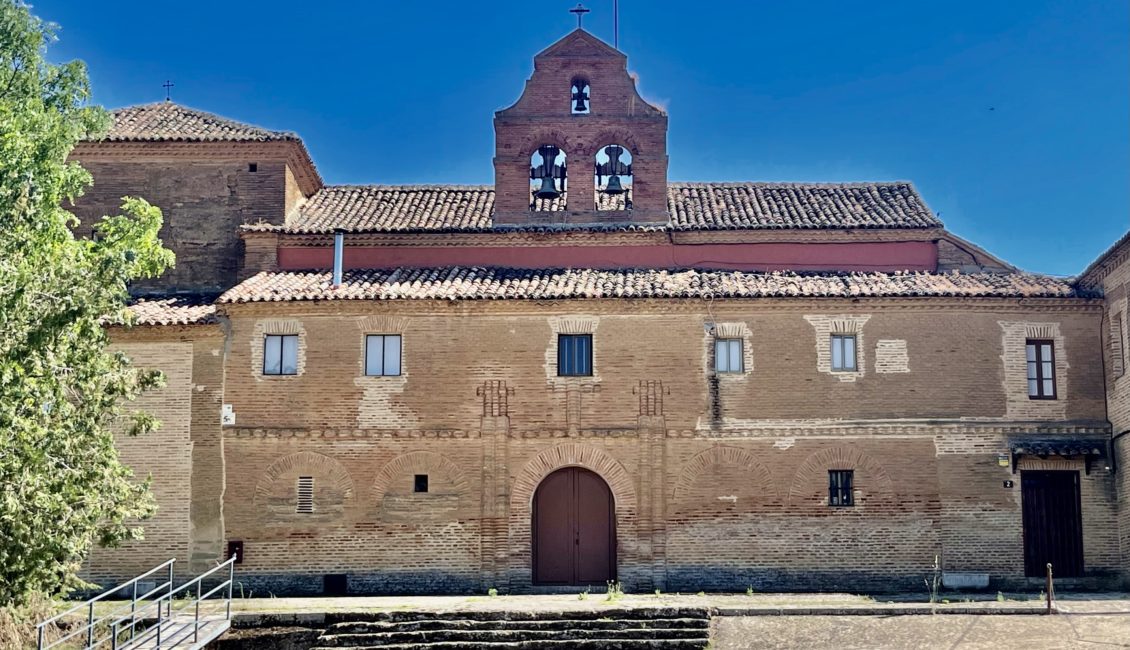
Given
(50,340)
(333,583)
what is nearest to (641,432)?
(333,583)

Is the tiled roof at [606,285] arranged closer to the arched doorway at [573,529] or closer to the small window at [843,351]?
the small window at [843,351]

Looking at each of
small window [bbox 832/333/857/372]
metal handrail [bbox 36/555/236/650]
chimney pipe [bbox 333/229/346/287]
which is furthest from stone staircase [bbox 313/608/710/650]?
chimney pipe [bbox 333/229/346/287]

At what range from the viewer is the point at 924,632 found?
2172 centimetres

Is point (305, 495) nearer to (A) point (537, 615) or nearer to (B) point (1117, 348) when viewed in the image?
(A) point (537, 615)

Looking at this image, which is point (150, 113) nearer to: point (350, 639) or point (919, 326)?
point (350, 639)

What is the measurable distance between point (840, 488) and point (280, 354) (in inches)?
438

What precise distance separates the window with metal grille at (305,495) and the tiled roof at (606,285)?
3.48 m

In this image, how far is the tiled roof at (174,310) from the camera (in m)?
27.8

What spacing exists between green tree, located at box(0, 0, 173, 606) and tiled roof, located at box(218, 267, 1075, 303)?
216 inches

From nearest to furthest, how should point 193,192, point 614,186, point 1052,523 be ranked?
point 1052,523 → point 614,186 → point 193,192

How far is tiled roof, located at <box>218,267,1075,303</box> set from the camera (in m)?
27.8

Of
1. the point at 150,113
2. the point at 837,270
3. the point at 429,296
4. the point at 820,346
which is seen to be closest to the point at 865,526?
the point at 820,346

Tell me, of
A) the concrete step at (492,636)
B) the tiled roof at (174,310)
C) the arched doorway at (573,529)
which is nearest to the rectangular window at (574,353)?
the arched doorway at (573,529)

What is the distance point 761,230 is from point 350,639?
12307 millimetres
